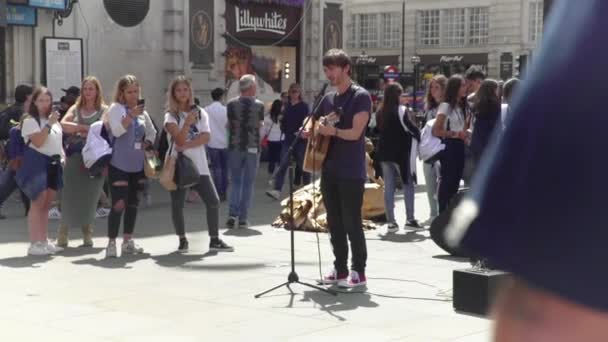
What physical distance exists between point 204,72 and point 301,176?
6953 millimetres

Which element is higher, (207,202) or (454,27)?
(454,27)

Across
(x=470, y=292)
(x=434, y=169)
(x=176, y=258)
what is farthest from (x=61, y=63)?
(x=470, y=292)

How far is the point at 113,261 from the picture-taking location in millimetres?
10070

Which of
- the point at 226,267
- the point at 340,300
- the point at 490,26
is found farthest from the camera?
the point at 490,26

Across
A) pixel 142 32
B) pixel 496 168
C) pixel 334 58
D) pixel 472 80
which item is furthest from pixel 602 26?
pixel 142 32

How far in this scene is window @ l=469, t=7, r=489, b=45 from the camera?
65000 millimetres

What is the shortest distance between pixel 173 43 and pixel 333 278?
15515 millimetres

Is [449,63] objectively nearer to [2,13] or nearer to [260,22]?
[260,22]

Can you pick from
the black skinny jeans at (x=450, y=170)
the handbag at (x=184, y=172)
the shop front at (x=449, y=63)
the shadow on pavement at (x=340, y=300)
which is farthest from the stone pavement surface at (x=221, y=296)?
the shop front at (x=449, y=63)

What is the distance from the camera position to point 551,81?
53.0 inches

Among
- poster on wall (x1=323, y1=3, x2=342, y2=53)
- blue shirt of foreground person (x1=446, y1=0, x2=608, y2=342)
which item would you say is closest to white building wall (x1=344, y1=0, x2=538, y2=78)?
poster on wall (x1=323, y1=3, x2=342, y2=53)

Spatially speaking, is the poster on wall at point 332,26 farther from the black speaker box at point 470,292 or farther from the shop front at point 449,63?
the shop front at point 449,63

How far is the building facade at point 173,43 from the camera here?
20.0 metres

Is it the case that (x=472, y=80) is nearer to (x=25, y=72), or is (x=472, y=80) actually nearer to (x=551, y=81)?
(x=25, y=72)
